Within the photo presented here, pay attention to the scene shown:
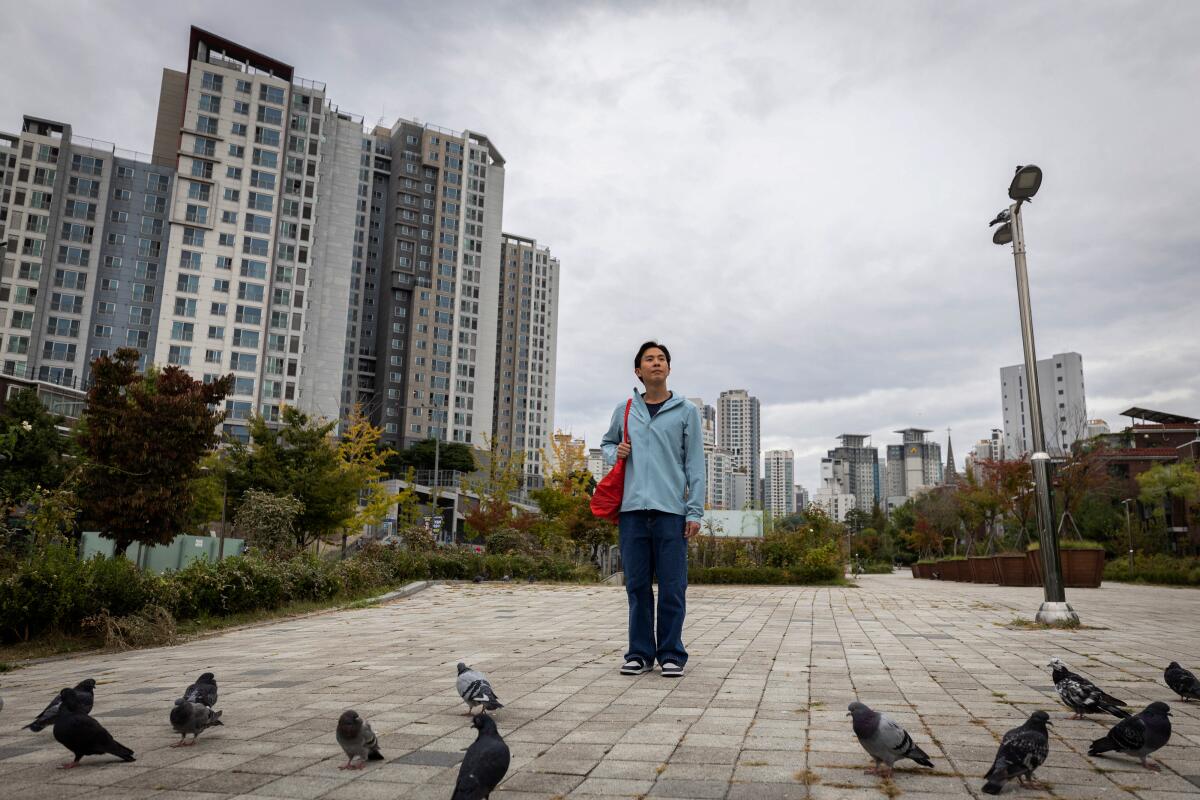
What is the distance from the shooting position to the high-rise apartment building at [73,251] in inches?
2424

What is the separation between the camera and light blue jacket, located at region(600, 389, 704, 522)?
15.8 ft

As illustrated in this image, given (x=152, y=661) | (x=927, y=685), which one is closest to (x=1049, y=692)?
(x=927, y=685)

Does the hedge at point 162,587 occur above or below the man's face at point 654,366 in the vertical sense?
below

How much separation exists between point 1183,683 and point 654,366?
3.36 meters

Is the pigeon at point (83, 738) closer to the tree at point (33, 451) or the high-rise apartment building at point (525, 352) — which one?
the tree at point (33, 451)

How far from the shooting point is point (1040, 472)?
8383mm

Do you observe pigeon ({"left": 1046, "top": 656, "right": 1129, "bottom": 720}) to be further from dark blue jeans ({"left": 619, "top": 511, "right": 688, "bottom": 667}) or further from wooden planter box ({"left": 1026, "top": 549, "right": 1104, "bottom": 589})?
wooden planter box ({"left": 1026, "top": 549, "right": 1104, "bottom": 589})

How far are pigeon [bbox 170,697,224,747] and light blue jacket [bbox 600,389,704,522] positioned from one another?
2.49 metres

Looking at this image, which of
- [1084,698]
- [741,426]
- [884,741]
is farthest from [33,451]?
[741,426]

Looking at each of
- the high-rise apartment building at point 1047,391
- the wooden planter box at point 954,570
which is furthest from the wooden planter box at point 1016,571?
the high-rise apartment building at point 1047,391

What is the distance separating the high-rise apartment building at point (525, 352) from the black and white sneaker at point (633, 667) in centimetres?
10183

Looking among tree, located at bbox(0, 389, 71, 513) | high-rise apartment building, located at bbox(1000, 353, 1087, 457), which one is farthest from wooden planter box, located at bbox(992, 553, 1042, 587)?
high-rise apartment building, located at bbox(1000, 353, 1087, 457)

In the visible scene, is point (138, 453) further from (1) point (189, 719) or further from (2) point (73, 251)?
(2) point (73, 251)

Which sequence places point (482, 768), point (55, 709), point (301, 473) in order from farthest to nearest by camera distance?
point (301, 473) < point (55, 709) < point (482, 768)
